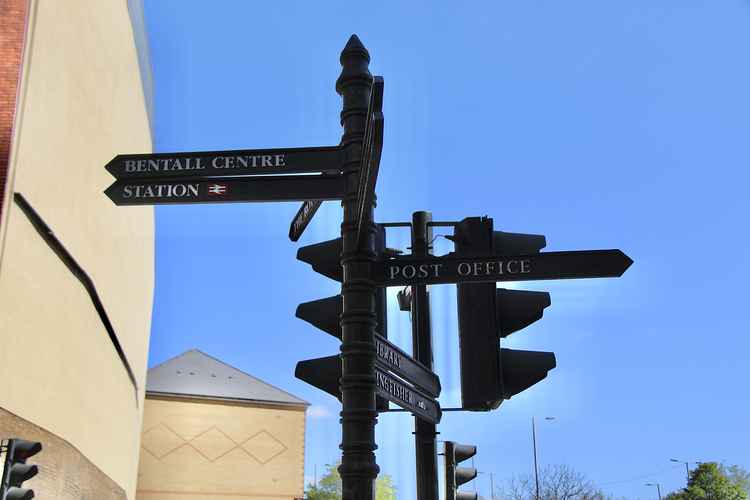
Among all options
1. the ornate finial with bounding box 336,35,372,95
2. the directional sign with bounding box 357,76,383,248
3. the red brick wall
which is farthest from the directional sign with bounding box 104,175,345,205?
the red brick wall

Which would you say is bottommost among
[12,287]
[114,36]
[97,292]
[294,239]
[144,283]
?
[294,239]

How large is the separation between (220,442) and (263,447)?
305 cm

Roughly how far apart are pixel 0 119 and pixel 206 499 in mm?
44664

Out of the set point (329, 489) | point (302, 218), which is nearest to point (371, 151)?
point (302, 218)

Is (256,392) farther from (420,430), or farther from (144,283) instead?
(420,430)

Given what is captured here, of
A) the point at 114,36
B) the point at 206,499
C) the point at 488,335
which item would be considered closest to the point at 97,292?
the point at 114,36

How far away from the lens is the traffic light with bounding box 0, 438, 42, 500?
9.24 meters

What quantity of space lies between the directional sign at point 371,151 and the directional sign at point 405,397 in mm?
775

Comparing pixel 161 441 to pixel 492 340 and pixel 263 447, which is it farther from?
pixel 492 340

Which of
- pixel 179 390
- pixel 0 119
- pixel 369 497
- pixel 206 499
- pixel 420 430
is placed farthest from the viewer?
pixel 179 390

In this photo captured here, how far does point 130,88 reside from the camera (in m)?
23.9

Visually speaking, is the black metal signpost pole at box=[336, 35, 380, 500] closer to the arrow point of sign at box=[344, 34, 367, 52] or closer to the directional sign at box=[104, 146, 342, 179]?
the arrow point of sign at box=[344, 34, 367, 52]

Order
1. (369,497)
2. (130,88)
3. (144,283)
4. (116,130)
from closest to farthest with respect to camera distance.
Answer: (369,497)
(116,130)
(130,88)
(144,283)

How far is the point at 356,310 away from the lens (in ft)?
14.0
